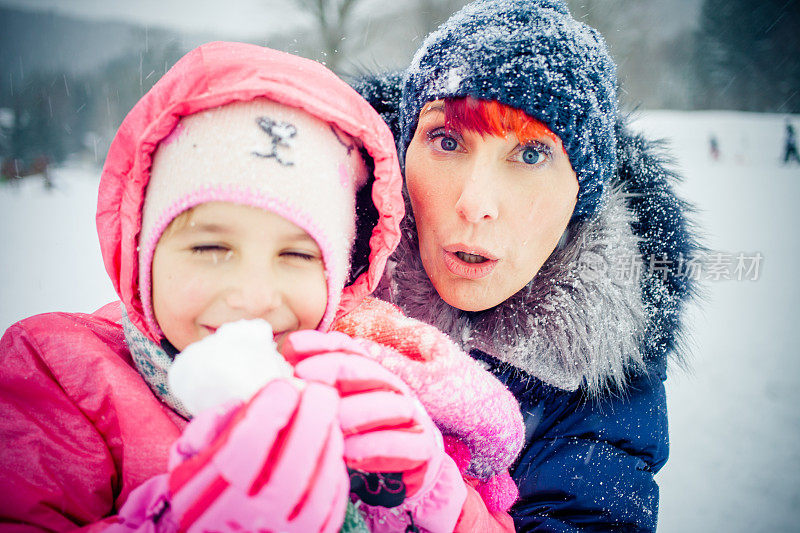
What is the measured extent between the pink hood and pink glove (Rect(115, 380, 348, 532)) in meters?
0.43

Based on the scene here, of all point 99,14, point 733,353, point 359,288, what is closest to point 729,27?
point 733,353

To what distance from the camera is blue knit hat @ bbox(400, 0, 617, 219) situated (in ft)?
3.51

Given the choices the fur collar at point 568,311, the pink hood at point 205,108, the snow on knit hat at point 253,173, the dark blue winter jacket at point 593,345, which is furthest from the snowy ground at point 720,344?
the snow on knit hat at point 253,173

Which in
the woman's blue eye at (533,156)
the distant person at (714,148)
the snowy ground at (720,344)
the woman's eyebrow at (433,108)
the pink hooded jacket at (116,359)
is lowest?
the snowy ground at (720,344)

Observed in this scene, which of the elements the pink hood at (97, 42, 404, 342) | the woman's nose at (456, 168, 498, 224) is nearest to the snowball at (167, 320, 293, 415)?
the pink hood at (97, 42, 404, 342)

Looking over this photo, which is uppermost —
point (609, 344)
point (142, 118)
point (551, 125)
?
point (551, 125)

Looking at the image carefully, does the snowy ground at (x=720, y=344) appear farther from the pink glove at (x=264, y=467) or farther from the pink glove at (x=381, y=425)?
the pink glove at (x=264, y=467)

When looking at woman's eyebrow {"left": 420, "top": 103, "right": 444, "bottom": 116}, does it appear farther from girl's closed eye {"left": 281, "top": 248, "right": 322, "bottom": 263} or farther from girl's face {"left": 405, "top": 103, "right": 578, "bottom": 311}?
girl's closed eye {"left": 281, "top": 248, "right": 322, "bottom": 263}

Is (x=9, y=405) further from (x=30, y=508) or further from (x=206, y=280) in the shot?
(x=206, y=280)

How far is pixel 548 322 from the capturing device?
1221 millimetres

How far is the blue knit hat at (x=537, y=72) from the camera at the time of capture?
1068 mm

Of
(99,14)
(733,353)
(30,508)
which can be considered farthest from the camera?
(99,14)

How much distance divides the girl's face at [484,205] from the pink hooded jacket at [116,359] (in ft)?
0.63

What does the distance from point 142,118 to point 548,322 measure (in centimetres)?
109
